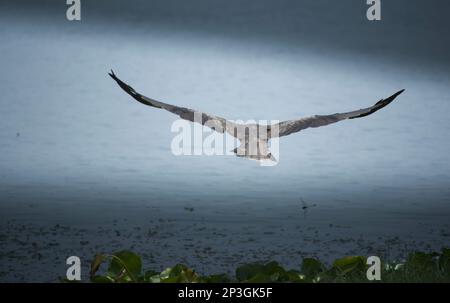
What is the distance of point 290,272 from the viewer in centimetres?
249

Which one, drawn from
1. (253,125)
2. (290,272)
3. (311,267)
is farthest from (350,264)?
(253,125)

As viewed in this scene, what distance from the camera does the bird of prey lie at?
324 centimetres

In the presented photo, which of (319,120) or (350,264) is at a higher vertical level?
(319,120)

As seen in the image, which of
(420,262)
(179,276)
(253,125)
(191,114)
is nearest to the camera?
(179,276)

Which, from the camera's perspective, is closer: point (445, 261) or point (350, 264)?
point (350, 264)

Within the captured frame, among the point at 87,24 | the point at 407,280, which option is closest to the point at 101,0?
the point at 87,24

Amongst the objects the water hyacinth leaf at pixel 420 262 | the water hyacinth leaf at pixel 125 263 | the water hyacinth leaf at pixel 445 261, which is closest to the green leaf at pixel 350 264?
the water hyacinth leaf at pixel 420 262

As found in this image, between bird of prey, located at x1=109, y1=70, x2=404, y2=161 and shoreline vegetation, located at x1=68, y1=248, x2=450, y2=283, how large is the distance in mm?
758

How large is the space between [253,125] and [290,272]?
1109 millimetres

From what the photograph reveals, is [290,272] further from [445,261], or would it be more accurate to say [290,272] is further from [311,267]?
[445,261]

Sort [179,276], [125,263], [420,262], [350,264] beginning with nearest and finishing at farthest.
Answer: [179,276], [125,263], [350,264], [420,262]

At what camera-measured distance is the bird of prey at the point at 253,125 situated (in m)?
3.24
